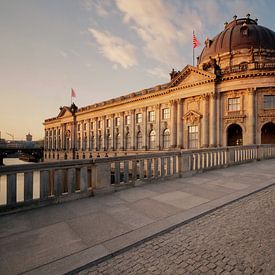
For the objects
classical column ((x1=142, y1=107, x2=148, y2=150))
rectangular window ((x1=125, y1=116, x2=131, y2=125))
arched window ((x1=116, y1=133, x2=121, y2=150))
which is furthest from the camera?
arched window ((x1=116, y1=133, x2=121, y2=150))

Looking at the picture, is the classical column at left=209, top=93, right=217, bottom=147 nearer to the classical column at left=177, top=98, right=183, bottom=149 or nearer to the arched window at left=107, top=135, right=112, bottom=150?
the classical column at left=177, top=98, right=183, bottom=149

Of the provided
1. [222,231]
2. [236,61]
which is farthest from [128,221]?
[236,61]

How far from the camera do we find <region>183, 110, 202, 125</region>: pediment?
1242 inches

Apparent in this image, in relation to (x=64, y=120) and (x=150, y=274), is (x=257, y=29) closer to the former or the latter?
(x=150, y=274)

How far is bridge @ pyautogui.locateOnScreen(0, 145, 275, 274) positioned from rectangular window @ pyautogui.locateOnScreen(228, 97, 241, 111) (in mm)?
23589

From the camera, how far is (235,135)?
3173 cm

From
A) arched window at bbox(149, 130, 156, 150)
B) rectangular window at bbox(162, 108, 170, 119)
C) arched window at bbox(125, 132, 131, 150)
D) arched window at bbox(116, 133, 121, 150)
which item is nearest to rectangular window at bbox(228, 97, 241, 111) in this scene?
rectangular window at bbox(162, 108, 170, 119)

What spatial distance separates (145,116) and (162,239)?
37213 mm

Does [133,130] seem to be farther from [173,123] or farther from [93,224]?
[93,224]

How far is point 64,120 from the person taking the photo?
67.7 m

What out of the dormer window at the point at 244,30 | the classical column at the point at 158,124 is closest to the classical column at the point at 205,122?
the classical column at the point at 158,124

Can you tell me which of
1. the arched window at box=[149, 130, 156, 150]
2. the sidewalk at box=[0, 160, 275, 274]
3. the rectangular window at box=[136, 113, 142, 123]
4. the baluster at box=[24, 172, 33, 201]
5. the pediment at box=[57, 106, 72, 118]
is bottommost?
the sidewalk at box=[0, 160, 275, 274]

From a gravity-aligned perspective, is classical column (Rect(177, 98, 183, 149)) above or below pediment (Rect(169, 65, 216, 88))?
below

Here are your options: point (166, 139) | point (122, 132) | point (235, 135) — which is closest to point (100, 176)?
point (235, 135)
